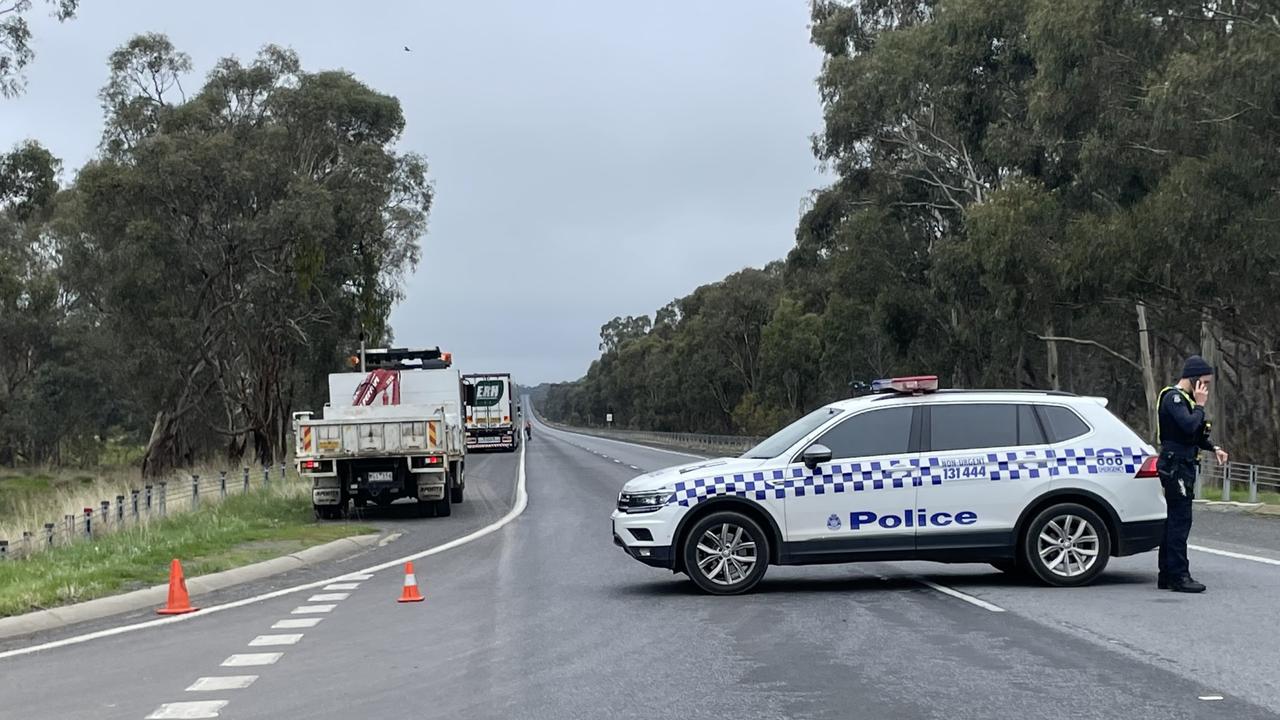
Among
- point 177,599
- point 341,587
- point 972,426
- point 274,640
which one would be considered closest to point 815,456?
point 972,426

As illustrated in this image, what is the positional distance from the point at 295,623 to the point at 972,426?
592 cm

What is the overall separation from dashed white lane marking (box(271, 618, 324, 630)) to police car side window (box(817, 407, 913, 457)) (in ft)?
14.6

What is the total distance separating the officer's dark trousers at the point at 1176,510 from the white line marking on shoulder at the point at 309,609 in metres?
7.01

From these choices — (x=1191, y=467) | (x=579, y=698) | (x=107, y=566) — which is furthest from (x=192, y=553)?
(x=1191, y=467)

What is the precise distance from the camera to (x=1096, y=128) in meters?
33.2

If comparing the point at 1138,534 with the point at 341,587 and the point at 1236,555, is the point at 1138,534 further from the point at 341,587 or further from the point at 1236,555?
the point at 341,587

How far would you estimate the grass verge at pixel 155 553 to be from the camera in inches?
478

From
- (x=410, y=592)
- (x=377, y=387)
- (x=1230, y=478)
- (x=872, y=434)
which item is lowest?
(x=410, y=592)

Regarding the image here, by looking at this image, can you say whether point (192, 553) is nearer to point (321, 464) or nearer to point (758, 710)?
point (321, 464)

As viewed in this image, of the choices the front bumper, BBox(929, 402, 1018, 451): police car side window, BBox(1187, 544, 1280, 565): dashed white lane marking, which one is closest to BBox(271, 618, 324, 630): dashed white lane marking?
the front bumper

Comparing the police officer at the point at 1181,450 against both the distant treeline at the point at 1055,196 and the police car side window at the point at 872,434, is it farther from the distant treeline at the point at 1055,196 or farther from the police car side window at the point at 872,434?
the distant treeline at the point at 1055,196

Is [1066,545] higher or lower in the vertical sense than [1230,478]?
higher

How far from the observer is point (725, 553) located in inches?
456

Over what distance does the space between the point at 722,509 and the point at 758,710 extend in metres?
4.48
